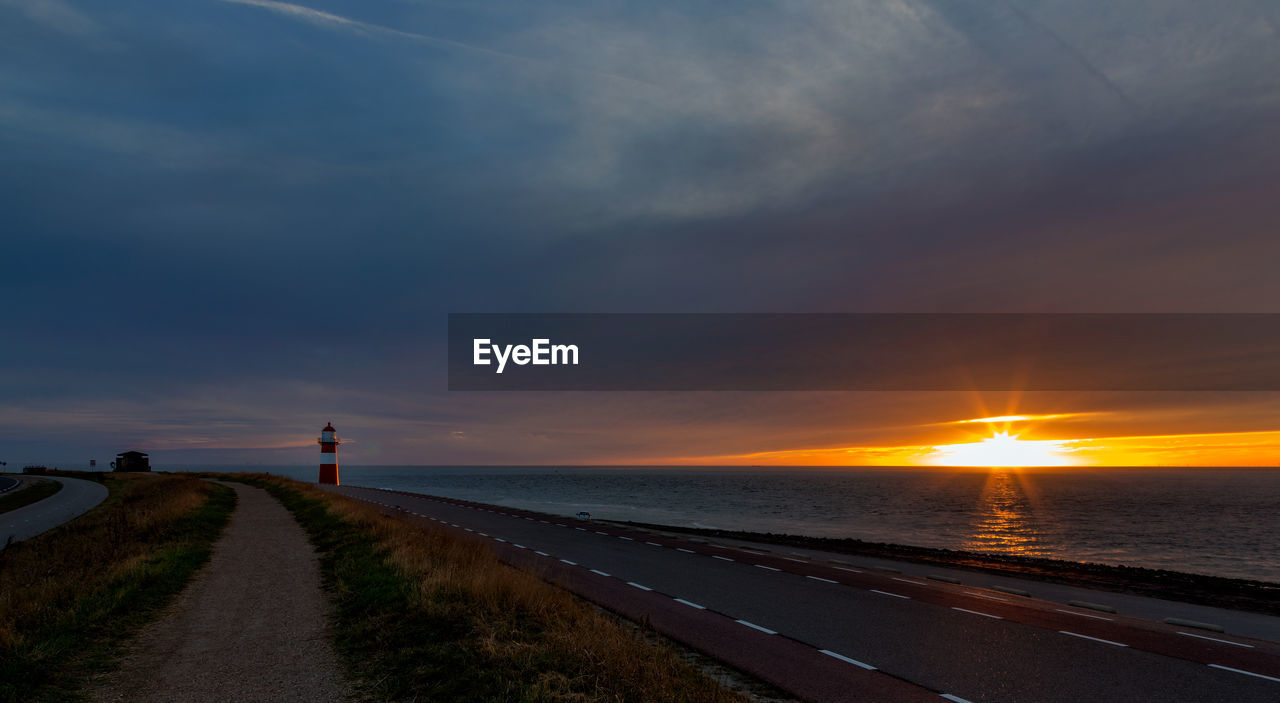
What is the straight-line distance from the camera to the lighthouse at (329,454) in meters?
69.3

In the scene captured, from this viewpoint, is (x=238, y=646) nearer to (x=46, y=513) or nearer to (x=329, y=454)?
(x=46, y=513)

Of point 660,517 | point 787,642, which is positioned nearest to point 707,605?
point 787,642

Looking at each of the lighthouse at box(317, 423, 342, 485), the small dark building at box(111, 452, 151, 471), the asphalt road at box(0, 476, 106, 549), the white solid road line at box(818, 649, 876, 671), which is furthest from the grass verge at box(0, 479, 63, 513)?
the white solid road line at box(818, 649, 876, 671)

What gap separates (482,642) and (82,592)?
9.06 metres

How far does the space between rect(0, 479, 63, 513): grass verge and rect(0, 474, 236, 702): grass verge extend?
29.0 metres

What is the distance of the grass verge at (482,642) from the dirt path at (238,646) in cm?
47

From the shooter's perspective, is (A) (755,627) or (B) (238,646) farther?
(A) (755,627)

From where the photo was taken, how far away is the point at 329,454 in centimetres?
6988

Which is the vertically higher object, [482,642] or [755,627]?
[482,642]

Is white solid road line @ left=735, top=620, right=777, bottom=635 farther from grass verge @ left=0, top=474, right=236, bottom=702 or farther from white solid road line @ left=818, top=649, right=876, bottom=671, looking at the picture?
grass verge @ left=0, top=474, right=236, bottom=702

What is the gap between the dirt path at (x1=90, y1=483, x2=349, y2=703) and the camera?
7.61 meters

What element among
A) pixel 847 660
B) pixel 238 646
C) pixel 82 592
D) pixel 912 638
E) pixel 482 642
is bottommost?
pixel 912 638

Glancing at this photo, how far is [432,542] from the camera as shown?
704 inches

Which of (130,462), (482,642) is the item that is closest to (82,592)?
(482,642)
